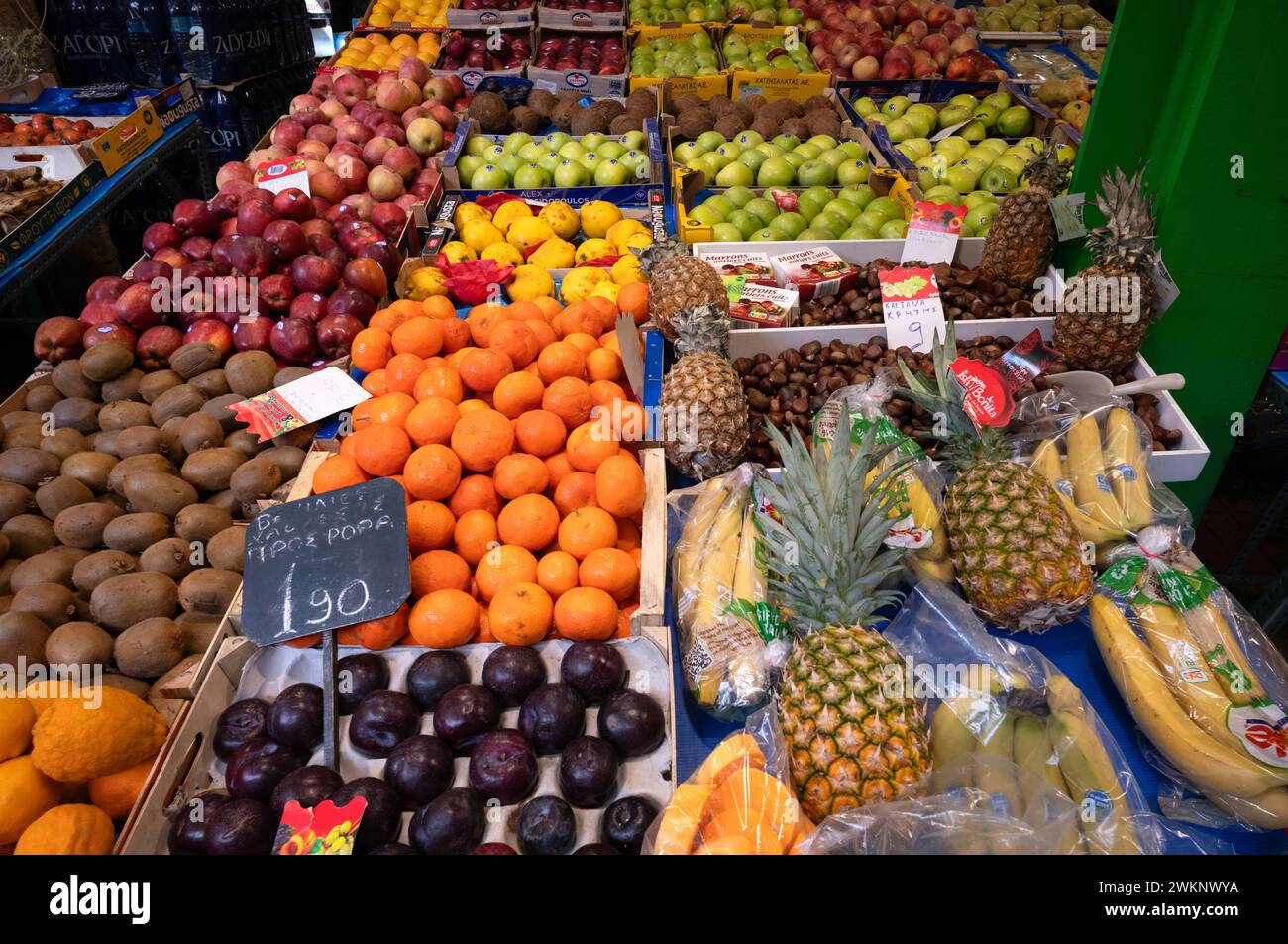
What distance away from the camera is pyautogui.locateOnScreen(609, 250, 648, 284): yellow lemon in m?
3.68

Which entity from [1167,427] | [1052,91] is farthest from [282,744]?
[1052,91]

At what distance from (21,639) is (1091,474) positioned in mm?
3586

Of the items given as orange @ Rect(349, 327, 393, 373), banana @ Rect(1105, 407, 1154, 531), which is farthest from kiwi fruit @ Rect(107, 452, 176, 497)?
banana @ Rect(1105, 407, 1154, 531)

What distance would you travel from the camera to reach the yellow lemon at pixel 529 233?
13.6ft

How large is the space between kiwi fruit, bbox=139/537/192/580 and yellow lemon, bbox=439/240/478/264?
2.10m

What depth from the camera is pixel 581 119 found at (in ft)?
17.2

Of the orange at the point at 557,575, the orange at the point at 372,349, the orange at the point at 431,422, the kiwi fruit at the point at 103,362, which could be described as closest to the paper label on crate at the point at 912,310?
the orange at the point at 557,575

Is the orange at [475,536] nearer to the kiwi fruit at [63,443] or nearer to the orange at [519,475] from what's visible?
the orange at [519,475]

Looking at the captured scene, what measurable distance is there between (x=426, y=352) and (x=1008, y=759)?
2.49m

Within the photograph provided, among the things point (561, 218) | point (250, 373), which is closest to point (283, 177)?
point (561, 218)

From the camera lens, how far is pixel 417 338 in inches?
115

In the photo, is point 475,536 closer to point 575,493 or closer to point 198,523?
point 575,493

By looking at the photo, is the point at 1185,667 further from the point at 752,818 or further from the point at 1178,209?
the point at 1178,209

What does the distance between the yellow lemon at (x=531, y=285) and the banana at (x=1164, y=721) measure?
2.79 m
